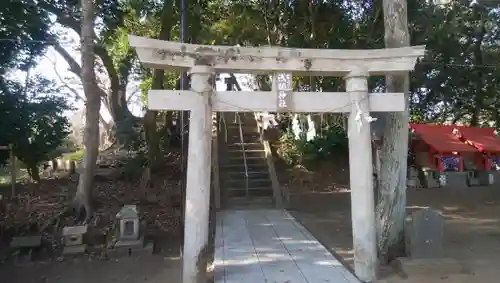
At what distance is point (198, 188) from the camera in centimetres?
560

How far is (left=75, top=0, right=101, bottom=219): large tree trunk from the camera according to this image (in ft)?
31.3

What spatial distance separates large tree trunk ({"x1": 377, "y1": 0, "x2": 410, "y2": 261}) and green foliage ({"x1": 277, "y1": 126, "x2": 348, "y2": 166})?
23.7ft

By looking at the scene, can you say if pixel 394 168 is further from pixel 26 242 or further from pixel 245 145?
pixel 245 145

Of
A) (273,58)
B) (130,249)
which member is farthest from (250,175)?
(273,58)

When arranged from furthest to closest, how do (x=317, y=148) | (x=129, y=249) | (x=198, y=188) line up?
1. (x=317, y=148)
2. (x=129, y=249)
3. (x=198, y=188)

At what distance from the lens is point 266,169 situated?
1323cm

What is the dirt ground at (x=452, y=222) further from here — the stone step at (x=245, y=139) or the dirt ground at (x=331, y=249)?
the stone step at (x=245, y=139)

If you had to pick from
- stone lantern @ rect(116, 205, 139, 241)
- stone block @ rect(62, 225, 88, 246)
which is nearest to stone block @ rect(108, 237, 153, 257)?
stone lantern @ rect(116, 205, 139, 241)

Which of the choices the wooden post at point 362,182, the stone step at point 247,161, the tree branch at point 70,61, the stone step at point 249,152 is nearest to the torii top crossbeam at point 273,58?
the wooden post at point 362,182

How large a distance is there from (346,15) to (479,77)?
263 inches

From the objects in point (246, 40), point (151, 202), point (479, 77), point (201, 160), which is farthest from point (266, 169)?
point (479, 77)

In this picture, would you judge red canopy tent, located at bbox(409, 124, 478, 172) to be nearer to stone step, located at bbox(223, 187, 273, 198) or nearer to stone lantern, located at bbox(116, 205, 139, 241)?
stone step, located at bbox(223, 187, 273, 198)

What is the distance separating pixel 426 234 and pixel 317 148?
316 inches

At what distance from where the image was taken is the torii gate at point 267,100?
5602mm
